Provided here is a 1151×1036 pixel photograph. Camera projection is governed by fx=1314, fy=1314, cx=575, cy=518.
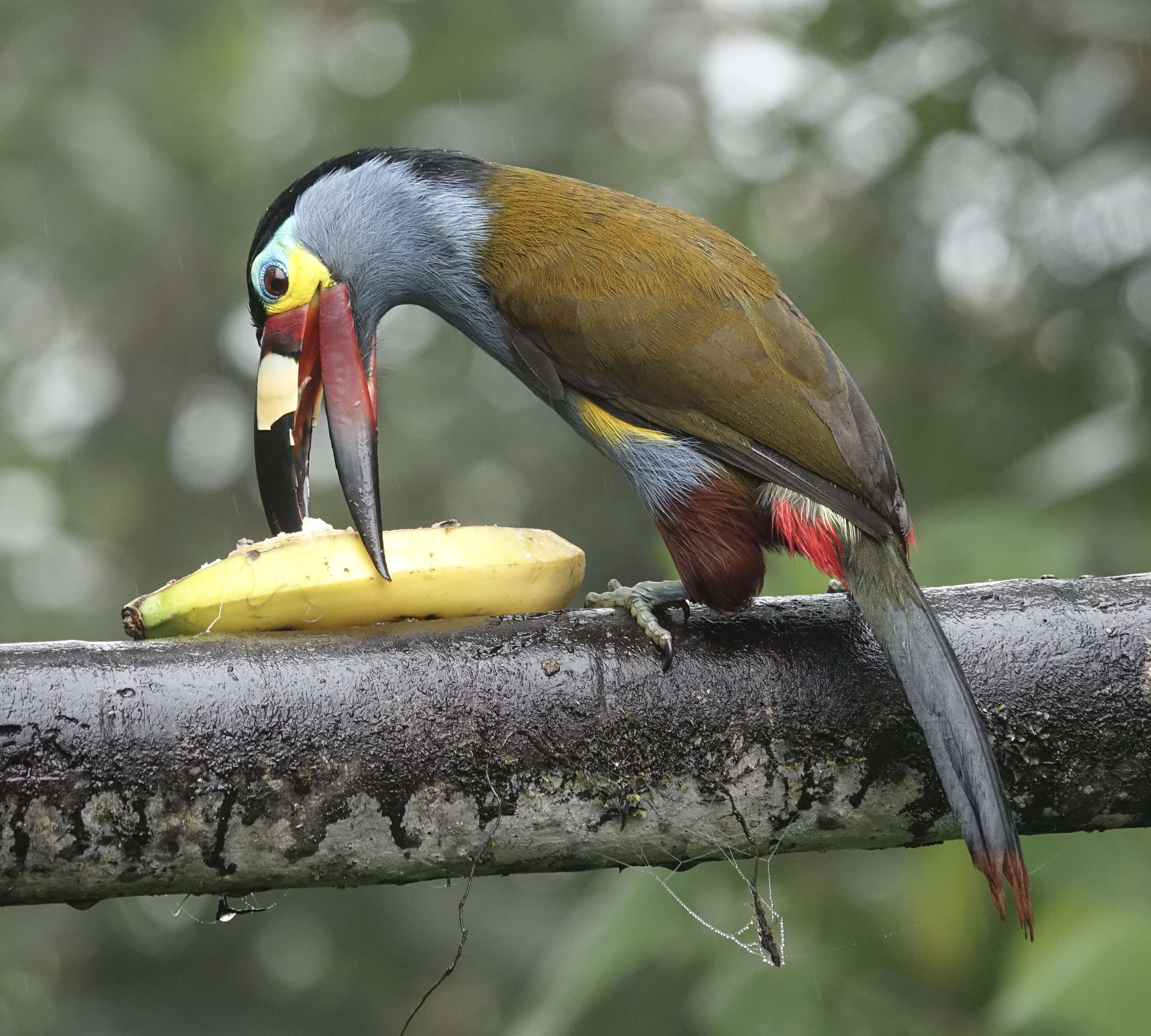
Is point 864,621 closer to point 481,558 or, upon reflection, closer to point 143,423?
point 481,558

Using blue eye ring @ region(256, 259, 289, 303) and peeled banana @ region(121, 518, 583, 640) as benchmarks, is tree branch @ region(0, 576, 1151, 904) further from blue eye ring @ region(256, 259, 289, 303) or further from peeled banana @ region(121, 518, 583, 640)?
blue eye ring @ region(256, 259, 289, 303)

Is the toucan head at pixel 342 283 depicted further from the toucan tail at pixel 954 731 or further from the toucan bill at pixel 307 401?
the toucan tail at pixel 954 731

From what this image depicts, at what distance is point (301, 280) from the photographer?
2629 mm

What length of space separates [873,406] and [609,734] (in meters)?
2.57

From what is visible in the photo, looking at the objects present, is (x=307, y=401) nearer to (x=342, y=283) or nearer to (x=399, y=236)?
(x=342, y=283)

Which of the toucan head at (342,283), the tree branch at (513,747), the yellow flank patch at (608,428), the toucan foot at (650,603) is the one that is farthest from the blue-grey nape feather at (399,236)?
the tree branch at (513,747)

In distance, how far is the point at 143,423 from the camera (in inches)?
186

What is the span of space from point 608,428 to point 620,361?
13 centimetres

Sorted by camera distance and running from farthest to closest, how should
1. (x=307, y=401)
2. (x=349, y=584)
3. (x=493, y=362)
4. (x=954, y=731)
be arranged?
(x=493, y=362) < (x=307, y=401) < (x=349, y=584) < (x=954, y=731)

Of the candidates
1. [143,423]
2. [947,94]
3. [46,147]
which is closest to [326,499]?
[143,423]

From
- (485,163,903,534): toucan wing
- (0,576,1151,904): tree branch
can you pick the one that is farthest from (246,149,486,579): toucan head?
(0,576,1151,904): tree branch

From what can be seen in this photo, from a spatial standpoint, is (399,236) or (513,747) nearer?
(513,747)

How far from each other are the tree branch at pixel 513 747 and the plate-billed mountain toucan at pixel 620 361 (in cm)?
12

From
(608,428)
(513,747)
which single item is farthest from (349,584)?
(608,428)
